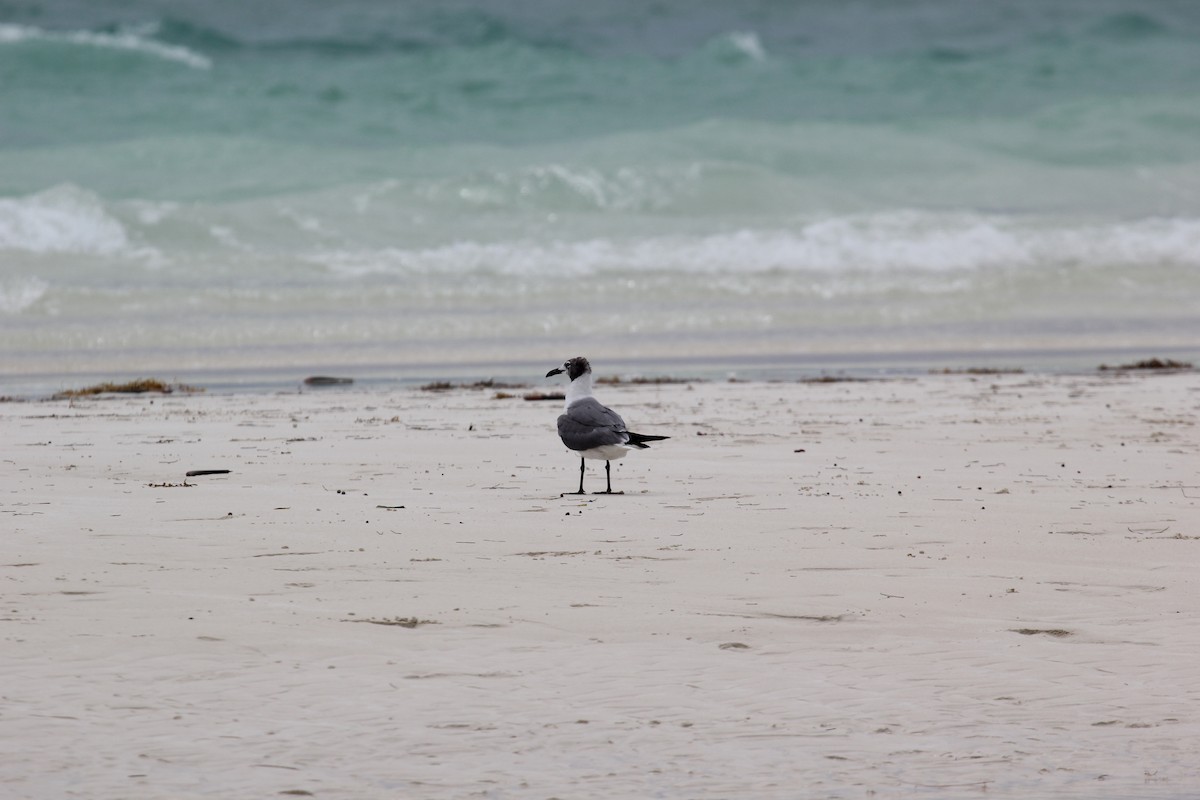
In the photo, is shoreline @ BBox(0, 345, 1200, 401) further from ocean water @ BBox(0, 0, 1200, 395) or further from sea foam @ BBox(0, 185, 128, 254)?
sea foam @ BBox(0, 185, 128, 254)

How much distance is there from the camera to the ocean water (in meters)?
14.3

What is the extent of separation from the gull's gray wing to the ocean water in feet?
18.7

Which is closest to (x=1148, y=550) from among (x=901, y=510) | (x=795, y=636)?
(x=901, y=510)

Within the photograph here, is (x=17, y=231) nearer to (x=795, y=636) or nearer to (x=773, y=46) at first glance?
(x=795, y=636)

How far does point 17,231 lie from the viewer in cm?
1930

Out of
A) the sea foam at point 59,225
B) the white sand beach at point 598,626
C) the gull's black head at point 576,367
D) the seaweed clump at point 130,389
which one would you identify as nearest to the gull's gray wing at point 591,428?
the white sand beach at point 598,626

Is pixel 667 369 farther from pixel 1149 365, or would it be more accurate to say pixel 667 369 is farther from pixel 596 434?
pixel 596 434

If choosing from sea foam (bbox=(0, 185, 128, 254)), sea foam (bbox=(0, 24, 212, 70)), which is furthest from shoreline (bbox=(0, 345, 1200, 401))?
sea foam (bbox=(0, 24, 212, 70))

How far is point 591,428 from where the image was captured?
239 inches

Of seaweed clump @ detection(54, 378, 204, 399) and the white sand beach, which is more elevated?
seaweed clump @ detection(54, 378, 204, 399)

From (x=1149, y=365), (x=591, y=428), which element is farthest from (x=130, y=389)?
(x=1149, y=365)

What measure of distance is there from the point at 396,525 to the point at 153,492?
3.97 feet

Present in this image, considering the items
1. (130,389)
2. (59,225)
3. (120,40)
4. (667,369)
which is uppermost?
(120,40)

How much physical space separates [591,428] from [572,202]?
58.0 feet
